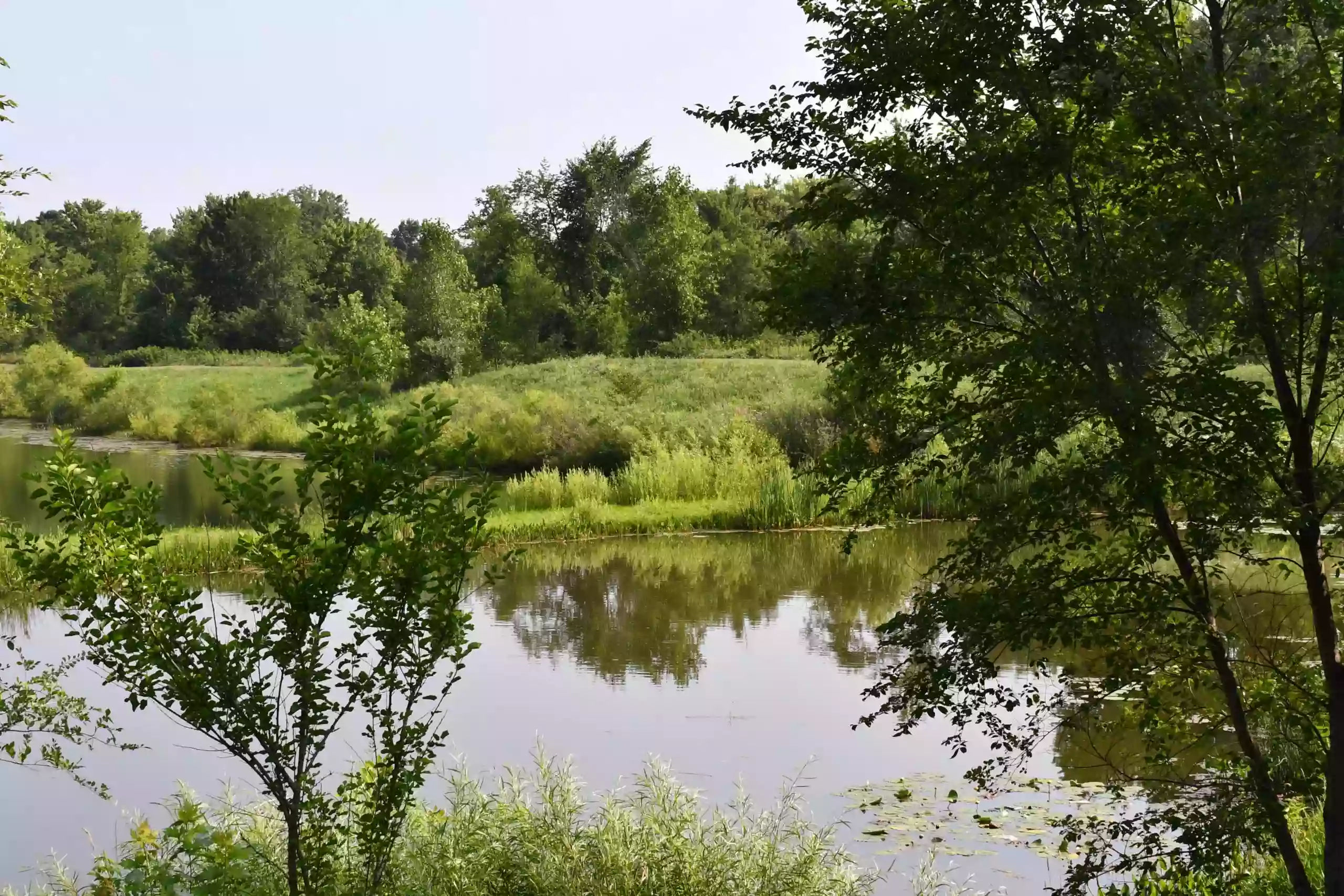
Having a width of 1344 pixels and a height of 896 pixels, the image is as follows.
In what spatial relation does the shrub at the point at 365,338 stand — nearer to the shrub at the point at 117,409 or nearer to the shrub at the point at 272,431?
the shrub at the point at 272,431

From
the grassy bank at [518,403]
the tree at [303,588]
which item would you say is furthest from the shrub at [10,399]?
the tree at [303,588]

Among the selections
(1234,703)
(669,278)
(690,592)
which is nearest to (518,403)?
(690,592)

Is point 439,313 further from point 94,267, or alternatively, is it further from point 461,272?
point 94,267

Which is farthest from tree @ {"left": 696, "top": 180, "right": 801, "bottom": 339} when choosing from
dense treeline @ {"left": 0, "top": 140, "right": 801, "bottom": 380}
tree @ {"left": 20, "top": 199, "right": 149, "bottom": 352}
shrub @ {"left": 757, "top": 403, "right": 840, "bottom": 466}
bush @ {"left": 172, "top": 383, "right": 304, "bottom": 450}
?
tree @ {"left": 20, "top": 199, "right": 149, "bottom": 352}

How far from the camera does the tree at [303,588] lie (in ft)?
11.8

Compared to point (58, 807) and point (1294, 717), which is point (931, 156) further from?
point (58, 807)

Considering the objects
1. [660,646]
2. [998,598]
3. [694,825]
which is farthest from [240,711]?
[660,646]

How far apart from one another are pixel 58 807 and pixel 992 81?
5.93 metres

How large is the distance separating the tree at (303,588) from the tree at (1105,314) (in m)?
1.34

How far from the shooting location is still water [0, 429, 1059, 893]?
20.8 feet

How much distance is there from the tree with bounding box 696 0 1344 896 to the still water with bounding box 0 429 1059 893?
198 cm

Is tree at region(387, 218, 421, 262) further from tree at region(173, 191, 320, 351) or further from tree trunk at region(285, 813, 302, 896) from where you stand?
tree trunk at region(285, 813, 302, 896)

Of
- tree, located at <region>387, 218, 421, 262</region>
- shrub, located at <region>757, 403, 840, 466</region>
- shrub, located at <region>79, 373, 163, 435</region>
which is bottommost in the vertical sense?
shrub, located at <region>757, 403, 840, 466</region>

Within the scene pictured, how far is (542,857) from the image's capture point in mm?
4406
